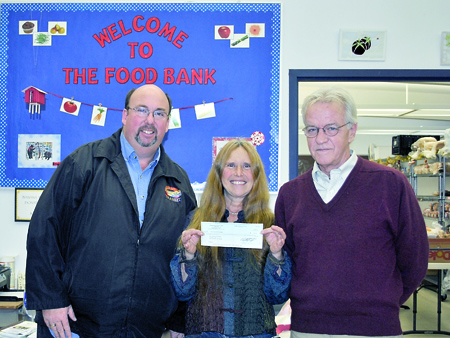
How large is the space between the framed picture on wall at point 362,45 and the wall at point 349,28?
46mm

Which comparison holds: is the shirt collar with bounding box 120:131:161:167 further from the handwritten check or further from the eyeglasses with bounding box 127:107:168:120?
the handwritten check

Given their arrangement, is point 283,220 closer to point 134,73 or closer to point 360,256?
point 360,256

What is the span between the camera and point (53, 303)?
1.79 metres

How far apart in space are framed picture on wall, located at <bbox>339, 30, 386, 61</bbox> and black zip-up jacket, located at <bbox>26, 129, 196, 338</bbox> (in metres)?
2.14

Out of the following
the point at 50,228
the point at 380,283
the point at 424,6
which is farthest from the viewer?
the point at 424,6

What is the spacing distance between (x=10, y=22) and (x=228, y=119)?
2045 mm

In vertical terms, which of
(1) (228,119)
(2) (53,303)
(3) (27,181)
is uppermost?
(1) (228,119)

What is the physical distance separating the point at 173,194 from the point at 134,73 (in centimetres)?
152

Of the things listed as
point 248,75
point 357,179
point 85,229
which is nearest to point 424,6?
point 248,75

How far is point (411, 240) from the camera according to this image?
67.6 inches

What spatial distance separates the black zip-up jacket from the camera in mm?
1825

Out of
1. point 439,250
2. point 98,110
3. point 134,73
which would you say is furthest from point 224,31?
point 439,250

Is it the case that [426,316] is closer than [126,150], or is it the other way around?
[126,150]

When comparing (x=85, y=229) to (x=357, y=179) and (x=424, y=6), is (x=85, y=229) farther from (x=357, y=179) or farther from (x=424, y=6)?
(x=424, y=6)
